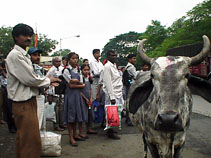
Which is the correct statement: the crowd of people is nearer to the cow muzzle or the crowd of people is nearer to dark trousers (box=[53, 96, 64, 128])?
dark trousers (box=[53, 96, 64, 128])

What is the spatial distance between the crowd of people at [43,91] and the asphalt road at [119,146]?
0.74ft

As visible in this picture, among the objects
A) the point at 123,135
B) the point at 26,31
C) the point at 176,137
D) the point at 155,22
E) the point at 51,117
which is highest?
the point at 155,22

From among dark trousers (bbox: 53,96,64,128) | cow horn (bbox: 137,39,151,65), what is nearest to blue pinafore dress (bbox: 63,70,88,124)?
dark trousers (bbox: 53,96,64,128)

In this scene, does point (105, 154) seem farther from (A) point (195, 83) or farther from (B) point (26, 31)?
(B) point (26, 31)

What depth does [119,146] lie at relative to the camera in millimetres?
4902

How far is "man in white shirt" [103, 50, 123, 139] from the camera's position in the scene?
5.39 metres

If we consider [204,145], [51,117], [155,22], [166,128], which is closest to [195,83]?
[166,128]

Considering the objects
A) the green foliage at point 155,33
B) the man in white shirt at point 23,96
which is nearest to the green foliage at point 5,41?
the green foliage at point 155,33

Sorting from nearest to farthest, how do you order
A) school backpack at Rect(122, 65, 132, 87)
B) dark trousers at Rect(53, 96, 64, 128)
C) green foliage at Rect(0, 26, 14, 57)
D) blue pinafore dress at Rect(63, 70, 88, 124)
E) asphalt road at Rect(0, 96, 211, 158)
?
asphalt road at Rect(0, 96, 211, 158) → blue pinafore dress at Rect(63, 70, 88, 124) → dark trousers at Rect(53, 96, 64, 128) → school backpack at Rect(122, 65, 132, 87) → green foliage at Rect(0, 26, 14, 57)

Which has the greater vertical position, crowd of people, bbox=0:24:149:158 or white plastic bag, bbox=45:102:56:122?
crowd of people, bbox=0:24:149:158

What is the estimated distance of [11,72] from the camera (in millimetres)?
2971

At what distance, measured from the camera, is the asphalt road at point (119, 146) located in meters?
4.41

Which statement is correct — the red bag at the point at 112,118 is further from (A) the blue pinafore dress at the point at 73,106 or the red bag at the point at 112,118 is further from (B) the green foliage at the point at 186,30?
(B) the green foliage at the point at 186,30

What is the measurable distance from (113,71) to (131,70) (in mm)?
1026
